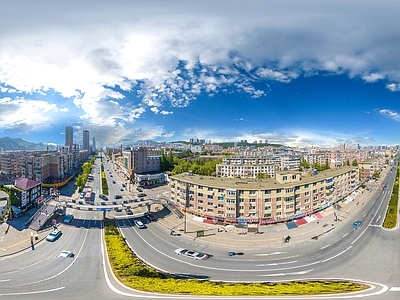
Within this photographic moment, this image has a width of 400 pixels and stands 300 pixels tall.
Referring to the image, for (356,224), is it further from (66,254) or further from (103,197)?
(103,197)

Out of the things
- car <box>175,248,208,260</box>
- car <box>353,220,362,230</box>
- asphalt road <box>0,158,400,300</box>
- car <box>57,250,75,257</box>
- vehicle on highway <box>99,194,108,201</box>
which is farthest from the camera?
vehicle on highway <box>99,194,108,201</box>

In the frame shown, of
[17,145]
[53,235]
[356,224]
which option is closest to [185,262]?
[53,235]

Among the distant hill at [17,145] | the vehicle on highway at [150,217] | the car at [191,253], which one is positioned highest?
the distant hill at [17,145]

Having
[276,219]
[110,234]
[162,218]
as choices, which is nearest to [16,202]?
[110,234]

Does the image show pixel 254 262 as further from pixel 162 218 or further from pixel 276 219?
pixel 162 218

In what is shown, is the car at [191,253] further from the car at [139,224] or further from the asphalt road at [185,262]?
the car at [139,224]

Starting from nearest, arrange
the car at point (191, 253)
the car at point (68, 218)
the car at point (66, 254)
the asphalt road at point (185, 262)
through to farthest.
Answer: the asphalt road at point (185, 262) → the car at point (66, 254) → the car at point (191, 253) → the car at point (68, 218)

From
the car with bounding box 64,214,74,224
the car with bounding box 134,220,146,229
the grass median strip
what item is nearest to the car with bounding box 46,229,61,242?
the car with bounding box 64,214,74,224

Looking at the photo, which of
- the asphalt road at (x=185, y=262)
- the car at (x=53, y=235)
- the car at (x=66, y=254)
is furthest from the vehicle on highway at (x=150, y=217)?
the car at (x=66, y=254)

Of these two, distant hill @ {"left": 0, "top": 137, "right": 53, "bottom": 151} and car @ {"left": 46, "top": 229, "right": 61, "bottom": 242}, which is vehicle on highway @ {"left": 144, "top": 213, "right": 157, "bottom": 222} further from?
distant hill @ {"left": 0, "top": 137, "right": 53, "bottom": 151}
